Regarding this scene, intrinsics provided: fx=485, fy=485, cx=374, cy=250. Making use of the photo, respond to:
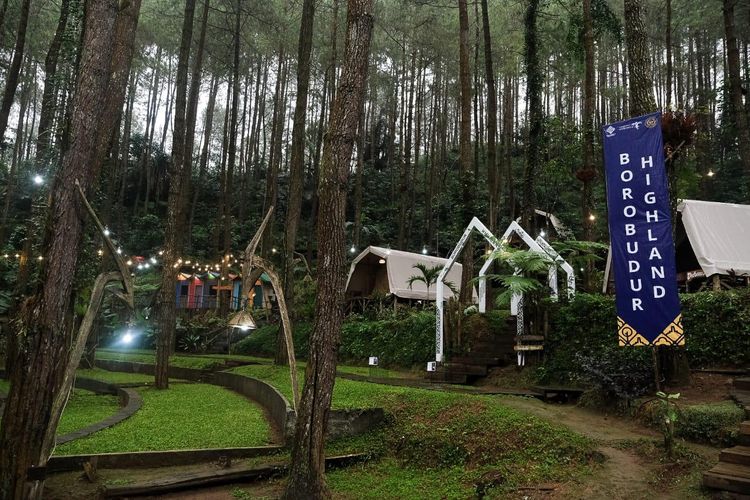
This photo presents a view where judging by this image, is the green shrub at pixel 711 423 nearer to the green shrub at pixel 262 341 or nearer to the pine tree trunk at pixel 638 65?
the pine tree trunk at pixel 638 65

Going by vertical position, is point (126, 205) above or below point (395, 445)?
above

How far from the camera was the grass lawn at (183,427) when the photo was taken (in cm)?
572

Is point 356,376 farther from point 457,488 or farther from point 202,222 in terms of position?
point 202,222

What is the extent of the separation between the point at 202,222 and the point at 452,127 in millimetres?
17433

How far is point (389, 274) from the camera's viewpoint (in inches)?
687

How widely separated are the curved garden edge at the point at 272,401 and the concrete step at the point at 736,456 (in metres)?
3.66

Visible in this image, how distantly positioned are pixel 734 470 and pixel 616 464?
976 mm

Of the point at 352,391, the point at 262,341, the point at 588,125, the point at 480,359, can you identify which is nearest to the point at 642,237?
the point at 480,359

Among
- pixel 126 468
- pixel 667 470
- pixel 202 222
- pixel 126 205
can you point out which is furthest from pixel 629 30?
pixel 126 205

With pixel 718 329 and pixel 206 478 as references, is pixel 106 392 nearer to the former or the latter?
pixel 206 478

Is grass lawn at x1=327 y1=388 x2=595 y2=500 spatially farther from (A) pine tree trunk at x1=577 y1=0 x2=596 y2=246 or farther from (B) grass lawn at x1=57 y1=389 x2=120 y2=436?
(A) pine tree trunk at x1=577 y1=0 x2=596 y2=246

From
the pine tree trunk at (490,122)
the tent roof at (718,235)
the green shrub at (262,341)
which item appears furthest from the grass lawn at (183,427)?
the tent roof at (718,235)

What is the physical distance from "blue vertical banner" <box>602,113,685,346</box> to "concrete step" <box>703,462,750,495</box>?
2.34 metres

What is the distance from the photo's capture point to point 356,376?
1049cm
